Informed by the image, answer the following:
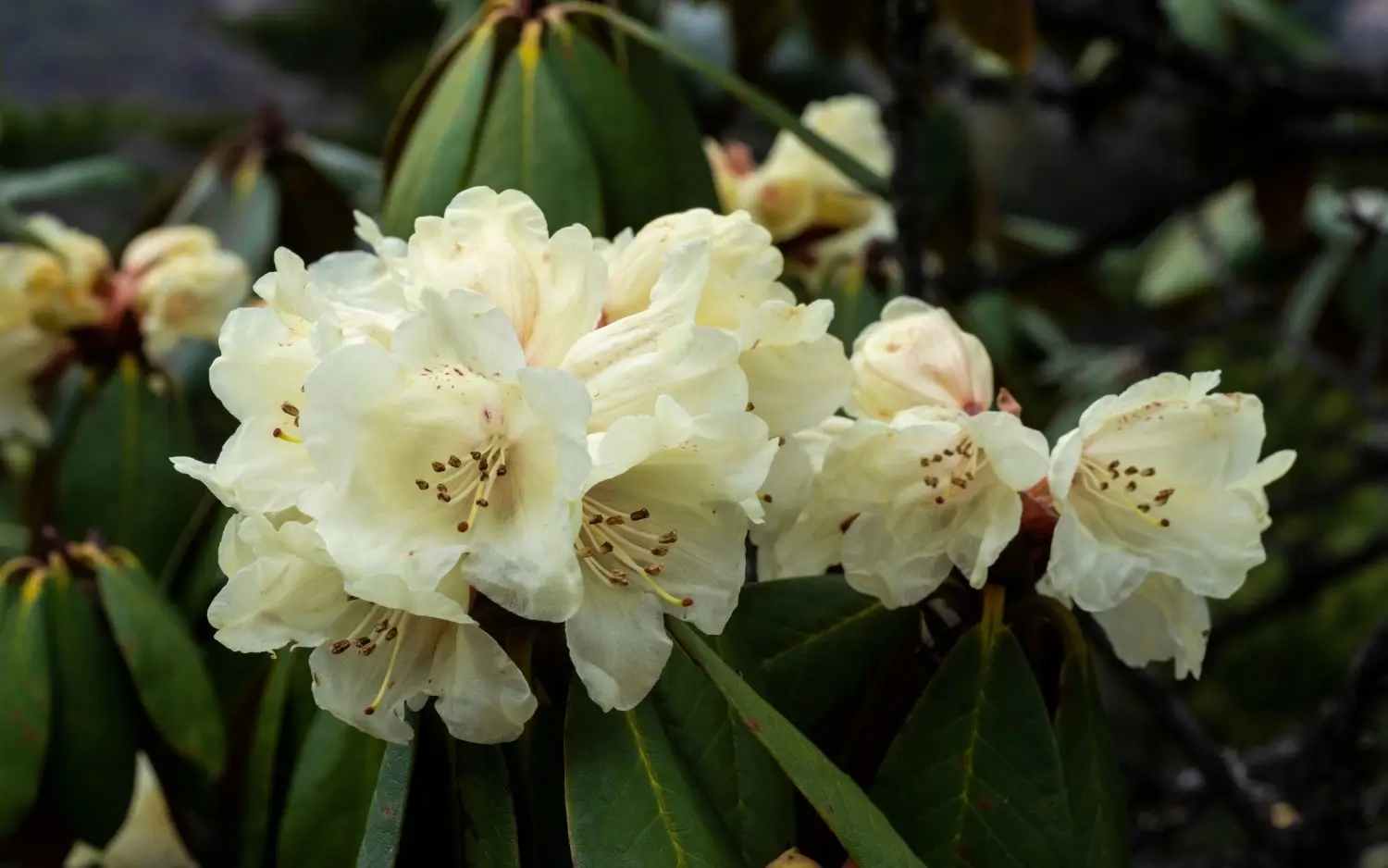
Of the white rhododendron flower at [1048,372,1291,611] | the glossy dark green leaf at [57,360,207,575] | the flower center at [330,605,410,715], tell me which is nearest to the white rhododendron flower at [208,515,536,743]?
the flower center at [330,605,410,715]

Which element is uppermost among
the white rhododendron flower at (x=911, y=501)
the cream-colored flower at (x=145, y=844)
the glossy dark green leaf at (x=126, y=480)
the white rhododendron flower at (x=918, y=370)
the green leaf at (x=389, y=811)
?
the white rhododendron flower at (x=918, y=370)

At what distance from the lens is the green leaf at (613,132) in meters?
0.71

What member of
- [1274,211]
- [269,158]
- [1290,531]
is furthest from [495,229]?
[1290,531]

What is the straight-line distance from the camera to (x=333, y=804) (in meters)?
0.61

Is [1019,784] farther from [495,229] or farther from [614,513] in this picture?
[495,229]

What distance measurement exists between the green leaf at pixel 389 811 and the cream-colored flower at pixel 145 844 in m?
0.63

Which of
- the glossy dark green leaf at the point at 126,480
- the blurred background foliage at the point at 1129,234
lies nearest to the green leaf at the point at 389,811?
the blurred background foliage at the point at 1129,234

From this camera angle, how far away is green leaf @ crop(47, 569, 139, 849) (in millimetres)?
736

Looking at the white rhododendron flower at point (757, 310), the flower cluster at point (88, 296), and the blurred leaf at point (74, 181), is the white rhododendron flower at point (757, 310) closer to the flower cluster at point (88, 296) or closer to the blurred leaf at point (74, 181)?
the flower cluster at point (88, 296)

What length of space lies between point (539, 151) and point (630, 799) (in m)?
0.38

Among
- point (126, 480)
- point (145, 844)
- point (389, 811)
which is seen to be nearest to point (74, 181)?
point (126, 480)

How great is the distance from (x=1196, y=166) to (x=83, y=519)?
5.24 ft

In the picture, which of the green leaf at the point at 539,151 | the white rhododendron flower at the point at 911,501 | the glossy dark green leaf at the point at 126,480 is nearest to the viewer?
the white rhododendron flower at the point at 911,501

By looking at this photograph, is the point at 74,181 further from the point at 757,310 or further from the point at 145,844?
the point at 757,310
